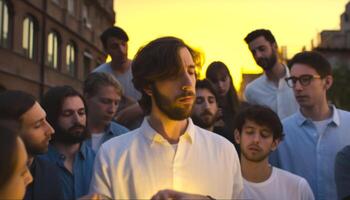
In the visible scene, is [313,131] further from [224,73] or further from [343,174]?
[224,73]

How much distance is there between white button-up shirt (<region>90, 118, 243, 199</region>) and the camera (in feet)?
11.0

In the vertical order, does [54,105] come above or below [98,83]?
below

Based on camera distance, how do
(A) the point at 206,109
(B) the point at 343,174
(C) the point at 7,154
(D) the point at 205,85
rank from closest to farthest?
→ 1. (C) the point at 7,154
2. (B) the point at 343,174
3. (A) the point at 206,109
4. (D) the point at 205,85

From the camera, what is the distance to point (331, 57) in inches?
2493

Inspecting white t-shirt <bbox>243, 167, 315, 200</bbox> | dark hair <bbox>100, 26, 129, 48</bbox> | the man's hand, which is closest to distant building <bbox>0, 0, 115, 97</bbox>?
dark hair <bbox>100, 26, 129, 48</bbox>

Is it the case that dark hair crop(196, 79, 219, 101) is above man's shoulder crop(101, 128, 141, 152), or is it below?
above

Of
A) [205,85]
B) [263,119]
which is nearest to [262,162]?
[263,119]

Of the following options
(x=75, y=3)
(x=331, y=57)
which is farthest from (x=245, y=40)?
(x=331, y=57)

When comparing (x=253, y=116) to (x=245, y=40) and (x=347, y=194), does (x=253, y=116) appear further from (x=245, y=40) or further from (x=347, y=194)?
Result: (x=245, y=40)

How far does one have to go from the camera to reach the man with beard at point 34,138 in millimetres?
4070

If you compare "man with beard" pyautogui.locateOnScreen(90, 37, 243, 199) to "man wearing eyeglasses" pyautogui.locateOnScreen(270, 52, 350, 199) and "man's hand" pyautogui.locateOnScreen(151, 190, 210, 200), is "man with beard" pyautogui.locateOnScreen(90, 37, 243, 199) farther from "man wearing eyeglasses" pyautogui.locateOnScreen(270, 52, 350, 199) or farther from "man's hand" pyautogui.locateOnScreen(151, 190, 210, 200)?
"man wearing eyeglasses" pyautogui.locateOnScreen(270, 52, 350, 199)

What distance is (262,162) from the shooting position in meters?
4.61

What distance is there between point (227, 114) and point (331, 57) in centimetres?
5903

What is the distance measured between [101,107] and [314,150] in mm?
2034
